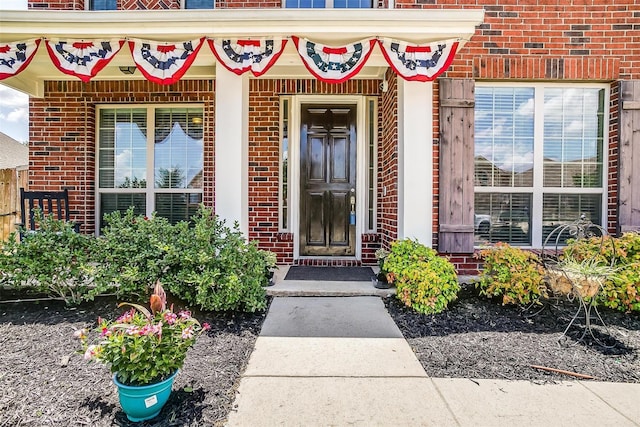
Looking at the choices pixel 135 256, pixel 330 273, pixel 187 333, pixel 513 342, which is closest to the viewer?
pixel 187 333

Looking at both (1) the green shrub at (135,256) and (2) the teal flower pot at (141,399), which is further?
(1) the green shrub at (135,256)

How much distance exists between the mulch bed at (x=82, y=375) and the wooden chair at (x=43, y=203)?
1781 millimetres

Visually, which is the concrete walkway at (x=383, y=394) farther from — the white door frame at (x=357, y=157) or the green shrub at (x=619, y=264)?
the white door frame at (x=357, y=157)

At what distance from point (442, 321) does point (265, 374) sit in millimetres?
1638

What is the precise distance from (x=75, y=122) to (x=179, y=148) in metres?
1.41

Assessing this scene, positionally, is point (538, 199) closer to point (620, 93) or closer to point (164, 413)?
point (620, 93)

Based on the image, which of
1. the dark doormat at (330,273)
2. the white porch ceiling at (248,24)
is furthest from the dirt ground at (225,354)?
the white porch ceiling at (248,24)

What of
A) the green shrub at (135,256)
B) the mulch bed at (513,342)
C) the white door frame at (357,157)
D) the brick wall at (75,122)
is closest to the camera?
the mulch bed at (513,342)

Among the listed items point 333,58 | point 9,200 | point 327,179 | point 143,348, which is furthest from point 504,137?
point 9,200

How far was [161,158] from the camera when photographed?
484cm

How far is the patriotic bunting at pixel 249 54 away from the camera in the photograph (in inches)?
132

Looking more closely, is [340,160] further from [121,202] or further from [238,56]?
[121,202]

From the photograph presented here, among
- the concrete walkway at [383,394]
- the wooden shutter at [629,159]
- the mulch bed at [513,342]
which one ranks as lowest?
the concrete walkway at [383,394]

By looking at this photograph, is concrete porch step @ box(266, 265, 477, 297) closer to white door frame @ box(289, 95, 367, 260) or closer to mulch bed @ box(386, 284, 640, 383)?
mulch bed @ box(386, 284, 640, 383)
